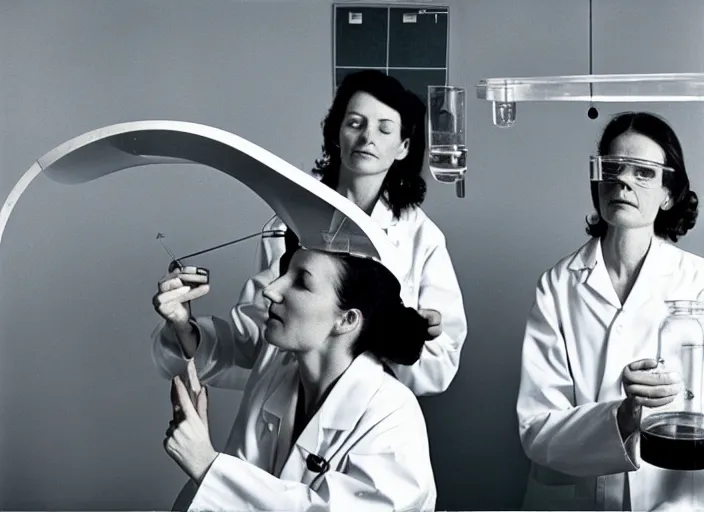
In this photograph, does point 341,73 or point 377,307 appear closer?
point 377,307

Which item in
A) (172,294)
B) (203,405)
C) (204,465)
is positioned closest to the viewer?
(204,465)

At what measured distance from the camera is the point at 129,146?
1.49 meters

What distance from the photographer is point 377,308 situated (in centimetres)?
150

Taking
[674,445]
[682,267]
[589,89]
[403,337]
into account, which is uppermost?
[589,89]

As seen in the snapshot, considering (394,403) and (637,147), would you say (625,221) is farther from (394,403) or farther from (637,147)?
(394,403)

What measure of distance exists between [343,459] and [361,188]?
482 millimetres

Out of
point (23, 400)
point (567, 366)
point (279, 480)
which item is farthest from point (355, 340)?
point (23, 400)

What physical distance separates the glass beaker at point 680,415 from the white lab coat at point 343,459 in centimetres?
41

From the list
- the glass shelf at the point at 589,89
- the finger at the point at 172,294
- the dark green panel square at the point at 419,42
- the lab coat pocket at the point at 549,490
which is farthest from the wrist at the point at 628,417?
the finger at the point at 172,294

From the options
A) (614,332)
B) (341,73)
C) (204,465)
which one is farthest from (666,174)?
(204,465)

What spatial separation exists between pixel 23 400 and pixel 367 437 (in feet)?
2.28

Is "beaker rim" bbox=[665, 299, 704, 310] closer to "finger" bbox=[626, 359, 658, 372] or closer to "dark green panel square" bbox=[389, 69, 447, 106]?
"finger" bbox=[626, 359, 658, 372]

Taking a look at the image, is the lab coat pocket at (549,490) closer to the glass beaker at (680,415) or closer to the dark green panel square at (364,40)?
the glass beaker at (680,415)

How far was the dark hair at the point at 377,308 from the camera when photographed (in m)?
1.48
